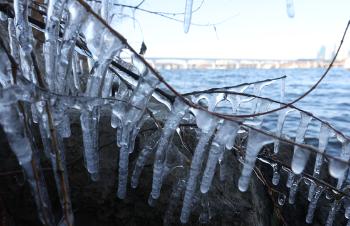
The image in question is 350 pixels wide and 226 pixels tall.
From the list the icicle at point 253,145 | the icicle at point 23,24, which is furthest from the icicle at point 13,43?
the icicle at point 253,145

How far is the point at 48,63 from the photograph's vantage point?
1.37 meters

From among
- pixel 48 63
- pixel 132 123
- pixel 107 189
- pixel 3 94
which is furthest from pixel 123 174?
pixel 3 94

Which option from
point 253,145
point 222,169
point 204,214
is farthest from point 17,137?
point 222,169

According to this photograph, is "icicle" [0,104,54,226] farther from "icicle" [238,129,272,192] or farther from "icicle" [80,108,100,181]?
"icicle" [238,129,272,192]

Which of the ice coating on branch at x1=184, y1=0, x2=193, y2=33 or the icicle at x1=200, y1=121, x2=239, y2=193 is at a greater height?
the ice coating on branch at x1=184, y1=0, x2=193, y2=33

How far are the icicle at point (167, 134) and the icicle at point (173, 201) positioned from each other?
0.22 meters

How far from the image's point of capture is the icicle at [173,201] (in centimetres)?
187

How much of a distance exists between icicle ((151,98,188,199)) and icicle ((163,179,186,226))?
0.73 feet

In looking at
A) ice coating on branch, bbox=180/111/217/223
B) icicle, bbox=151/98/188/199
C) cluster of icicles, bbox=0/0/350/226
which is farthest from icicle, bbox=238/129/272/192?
icicle, bbox=151/98/188/199

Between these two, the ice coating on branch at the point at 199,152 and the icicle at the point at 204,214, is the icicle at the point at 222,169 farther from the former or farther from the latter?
the ice coating on branch at the point at 199,152

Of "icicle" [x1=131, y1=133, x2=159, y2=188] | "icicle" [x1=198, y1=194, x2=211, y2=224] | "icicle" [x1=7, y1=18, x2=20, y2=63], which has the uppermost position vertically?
"icicle" [x1=7, y1=18, x2=20, y2=63]

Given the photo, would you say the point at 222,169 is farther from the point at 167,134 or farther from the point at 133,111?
the point at 133,111

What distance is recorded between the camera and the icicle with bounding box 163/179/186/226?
1868mm

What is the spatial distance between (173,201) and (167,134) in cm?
67
